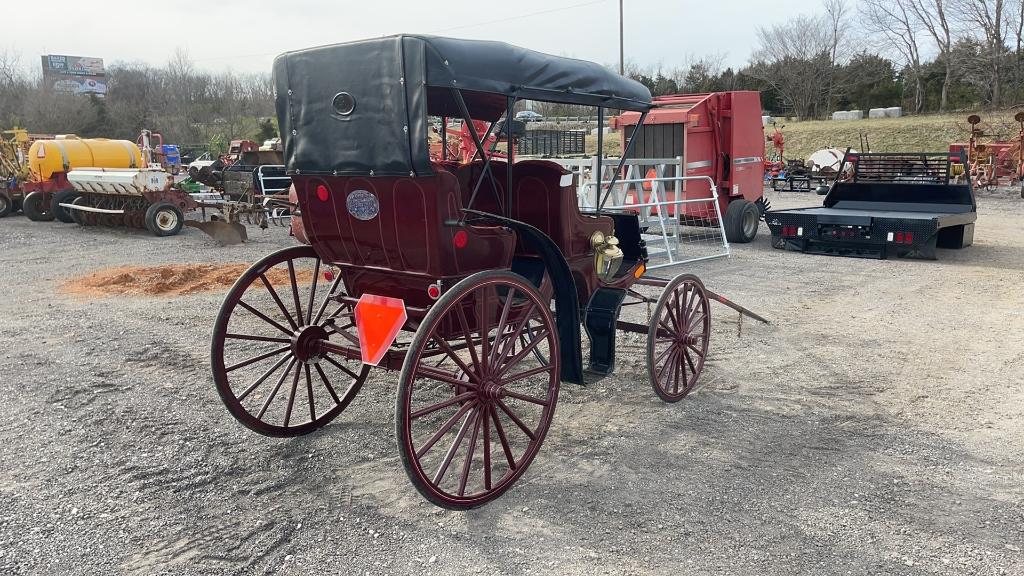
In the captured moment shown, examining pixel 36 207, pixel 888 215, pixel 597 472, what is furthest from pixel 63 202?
pixel 597 472

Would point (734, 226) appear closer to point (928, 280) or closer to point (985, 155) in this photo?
point (928, 280)

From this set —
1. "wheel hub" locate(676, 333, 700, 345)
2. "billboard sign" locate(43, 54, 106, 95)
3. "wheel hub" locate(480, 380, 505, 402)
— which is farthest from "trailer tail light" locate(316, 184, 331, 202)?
"billboard sign" locate(43, 54, 106, 95)

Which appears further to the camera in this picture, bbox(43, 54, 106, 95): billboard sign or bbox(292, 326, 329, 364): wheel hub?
bbox(43, 54, 106, 95): billboard sign

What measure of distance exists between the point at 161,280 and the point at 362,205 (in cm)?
703

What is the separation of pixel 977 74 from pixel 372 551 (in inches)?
1650

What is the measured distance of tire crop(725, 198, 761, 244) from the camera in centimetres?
1237

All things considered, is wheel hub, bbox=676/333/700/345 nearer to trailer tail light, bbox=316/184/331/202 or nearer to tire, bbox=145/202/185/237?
trailer tail light, bbox=316/184/331/202

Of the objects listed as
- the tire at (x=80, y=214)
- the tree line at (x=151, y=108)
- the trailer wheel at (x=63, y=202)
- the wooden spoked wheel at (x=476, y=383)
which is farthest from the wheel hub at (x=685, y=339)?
the tree line at (x=151, y=108)

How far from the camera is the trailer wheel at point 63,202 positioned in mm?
16578

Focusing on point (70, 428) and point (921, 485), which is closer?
point (921, 485)

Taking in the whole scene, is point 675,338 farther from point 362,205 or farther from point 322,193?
point 322,193

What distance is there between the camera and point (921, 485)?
146 inches

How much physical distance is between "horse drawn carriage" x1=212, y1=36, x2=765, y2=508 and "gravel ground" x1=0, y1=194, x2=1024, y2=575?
0.87 ft

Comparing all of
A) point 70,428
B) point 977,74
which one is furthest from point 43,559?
point 977,74
